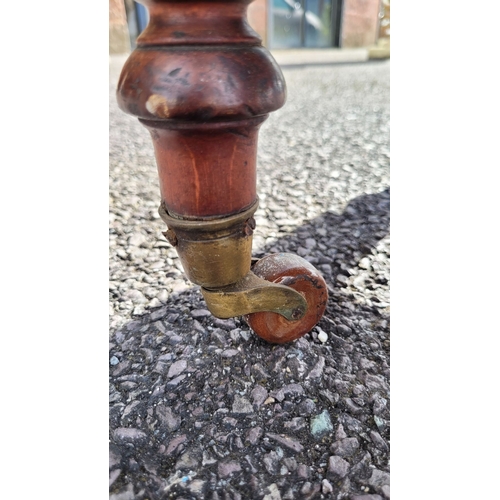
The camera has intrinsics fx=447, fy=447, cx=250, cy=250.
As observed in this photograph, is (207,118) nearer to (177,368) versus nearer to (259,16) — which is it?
(177,368)

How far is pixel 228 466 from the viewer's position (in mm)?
978

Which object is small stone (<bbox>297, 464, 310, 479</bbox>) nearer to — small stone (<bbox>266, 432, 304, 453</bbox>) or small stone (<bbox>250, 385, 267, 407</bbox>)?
small stone (<bbox>266, 432, 304, 453</bbox>)

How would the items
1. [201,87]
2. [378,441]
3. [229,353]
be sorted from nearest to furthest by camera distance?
[201,87] → [378,441] → [229,353]

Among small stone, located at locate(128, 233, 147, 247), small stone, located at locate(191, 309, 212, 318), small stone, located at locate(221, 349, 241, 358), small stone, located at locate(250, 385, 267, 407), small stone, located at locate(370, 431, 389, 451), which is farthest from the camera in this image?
small stone, located at locate(128, 233, 147, 247)

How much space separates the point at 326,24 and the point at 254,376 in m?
8.52

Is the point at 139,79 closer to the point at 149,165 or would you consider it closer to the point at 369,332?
the point at 369,332

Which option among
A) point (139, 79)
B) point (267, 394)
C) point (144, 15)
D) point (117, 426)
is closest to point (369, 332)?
point (267, 394)

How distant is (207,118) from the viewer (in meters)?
0.74

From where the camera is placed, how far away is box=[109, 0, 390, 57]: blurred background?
7758 millimetres

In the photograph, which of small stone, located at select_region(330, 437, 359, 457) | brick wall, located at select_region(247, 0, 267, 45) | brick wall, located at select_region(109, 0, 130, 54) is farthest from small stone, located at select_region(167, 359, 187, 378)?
brick wall, located at select_region(247, 0, 267, 45)

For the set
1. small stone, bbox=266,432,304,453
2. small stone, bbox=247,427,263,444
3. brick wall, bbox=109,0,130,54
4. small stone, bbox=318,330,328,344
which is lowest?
small stone, bbox=247,427,263,444

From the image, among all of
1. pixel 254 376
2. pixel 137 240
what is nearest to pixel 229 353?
pixel 254 376

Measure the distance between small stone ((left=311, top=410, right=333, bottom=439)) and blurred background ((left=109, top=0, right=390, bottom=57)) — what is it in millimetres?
7550

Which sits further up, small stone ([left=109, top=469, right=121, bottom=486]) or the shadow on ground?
the shadow on ground
